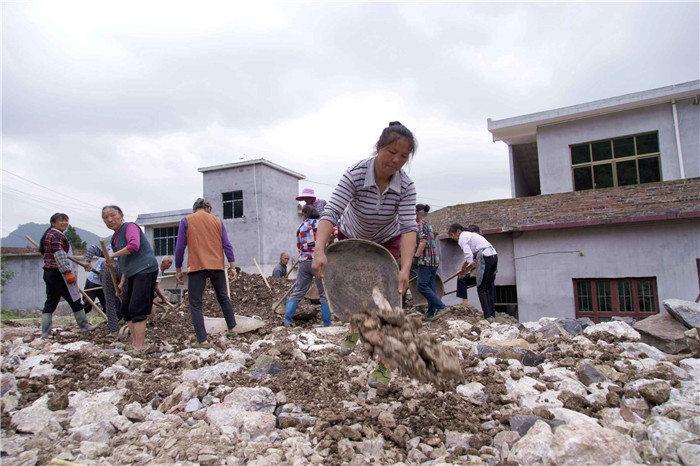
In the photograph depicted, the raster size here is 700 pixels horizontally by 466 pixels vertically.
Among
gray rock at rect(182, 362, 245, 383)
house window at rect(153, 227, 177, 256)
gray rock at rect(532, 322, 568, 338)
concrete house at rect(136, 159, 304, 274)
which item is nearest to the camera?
gray rock at rect(182, 362, 245, 383)

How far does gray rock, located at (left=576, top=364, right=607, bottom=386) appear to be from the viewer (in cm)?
307

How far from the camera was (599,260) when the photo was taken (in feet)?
34.4

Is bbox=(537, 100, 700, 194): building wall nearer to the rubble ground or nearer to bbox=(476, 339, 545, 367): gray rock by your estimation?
the rubble ground

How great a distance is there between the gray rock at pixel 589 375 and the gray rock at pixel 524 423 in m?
0.75

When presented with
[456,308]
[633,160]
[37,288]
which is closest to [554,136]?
[633,160]

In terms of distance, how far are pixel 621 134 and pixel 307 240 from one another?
394 inches

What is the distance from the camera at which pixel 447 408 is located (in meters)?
2.79

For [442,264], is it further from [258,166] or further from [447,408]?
[258,166]

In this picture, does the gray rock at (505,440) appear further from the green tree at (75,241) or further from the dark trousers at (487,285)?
the green tree at (75,241)

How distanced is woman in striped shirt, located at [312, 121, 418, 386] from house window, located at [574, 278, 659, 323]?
8962 mm

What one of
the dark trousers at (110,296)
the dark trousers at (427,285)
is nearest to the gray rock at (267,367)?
the dark trousers at (110,296)

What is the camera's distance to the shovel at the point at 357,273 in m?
3.21

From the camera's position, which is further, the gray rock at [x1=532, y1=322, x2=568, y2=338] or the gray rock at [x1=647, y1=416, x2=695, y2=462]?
the gray rock at [x1=532, y1=322, x2=568, y2=338]

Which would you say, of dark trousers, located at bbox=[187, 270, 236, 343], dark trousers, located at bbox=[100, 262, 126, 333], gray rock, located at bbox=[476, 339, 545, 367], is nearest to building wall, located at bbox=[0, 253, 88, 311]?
dark trousers, located at bbox=[100, 262, 126, 333]
